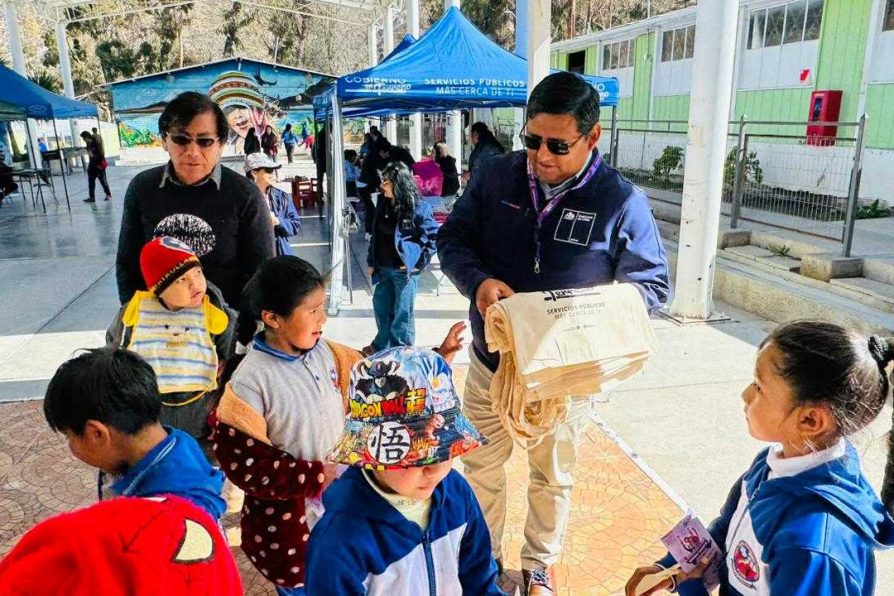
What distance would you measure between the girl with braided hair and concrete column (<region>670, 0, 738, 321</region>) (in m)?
4.67

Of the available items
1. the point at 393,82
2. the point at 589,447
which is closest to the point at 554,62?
the point at 393,82

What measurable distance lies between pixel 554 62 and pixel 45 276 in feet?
61.2

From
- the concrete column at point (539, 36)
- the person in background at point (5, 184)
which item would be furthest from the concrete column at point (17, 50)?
the concrete column at point (539, 36)

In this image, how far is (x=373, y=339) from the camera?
5.78 metres

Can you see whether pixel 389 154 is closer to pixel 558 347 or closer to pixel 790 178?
pixel 790 178

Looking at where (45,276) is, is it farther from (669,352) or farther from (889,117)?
(889,117)

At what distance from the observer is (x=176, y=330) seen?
247 cm

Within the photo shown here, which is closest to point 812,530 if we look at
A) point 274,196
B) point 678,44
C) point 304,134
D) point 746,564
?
point 746,564

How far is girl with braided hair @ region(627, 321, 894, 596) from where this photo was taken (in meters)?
1.35

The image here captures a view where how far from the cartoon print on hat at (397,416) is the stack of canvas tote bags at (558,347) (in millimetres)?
685

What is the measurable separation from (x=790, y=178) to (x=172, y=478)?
973 cm

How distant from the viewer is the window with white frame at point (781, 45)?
1147 cm

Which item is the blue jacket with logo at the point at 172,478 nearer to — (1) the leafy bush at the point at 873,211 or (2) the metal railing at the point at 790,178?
(2) the metal railing at the point at 790,178

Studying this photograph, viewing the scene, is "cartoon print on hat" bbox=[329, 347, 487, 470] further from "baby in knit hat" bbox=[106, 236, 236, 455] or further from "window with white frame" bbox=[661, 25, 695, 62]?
"window with white frame" bbox=[661, 25, 695, 62]
